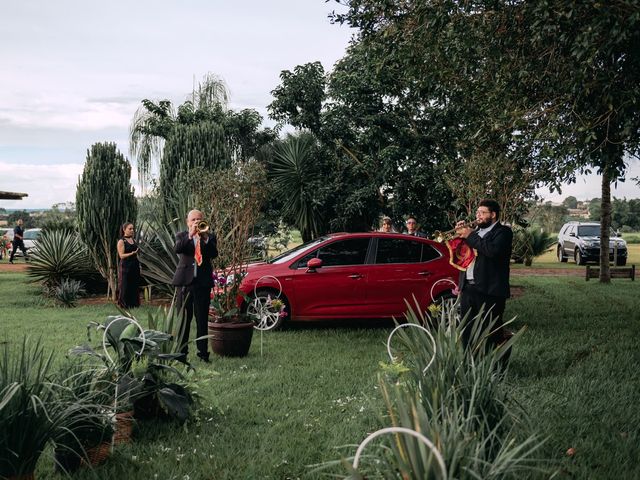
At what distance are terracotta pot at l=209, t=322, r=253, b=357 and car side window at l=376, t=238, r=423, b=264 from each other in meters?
3.33

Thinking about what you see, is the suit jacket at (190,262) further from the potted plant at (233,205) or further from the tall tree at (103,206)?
the tall tree at (103,206)

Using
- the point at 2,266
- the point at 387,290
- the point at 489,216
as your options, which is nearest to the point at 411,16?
the point at 489,216

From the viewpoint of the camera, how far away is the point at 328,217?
17.9m

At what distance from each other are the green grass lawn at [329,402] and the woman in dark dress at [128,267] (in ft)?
5.44

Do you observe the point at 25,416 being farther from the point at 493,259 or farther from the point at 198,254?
the point at 493,259

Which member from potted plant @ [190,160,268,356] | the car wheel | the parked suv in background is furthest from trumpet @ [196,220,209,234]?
the parked suv in background

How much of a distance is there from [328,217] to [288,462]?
45.0ft

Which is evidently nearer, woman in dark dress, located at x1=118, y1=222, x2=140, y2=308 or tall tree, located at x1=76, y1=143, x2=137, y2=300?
woman in dark dress, located at x1=118, y1=222, x2=140, y2=308

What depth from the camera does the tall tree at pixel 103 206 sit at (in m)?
15.2

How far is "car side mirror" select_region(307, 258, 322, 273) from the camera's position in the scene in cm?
1028

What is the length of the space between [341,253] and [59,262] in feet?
27.7

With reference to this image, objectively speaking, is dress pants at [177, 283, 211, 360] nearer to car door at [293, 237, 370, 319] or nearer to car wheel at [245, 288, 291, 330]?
car wheel at [245, 288, 291, 330]

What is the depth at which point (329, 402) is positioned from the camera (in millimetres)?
5891

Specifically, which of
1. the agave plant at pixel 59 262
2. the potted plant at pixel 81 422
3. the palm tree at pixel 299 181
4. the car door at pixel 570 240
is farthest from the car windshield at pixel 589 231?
the potted plant at pixel 81 422
